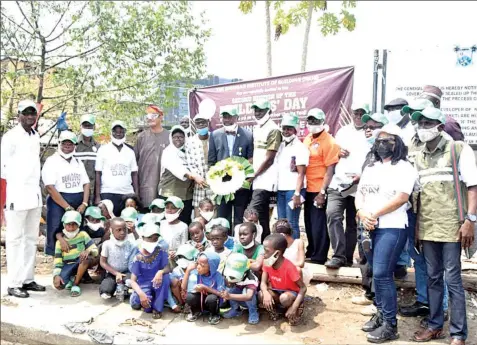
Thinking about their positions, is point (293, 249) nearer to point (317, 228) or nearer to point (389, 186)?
point (317, 228)

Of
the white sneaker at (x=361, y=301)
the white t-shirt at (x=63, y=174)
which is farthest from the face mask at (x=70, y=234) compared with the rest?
the white sneaker at (x=361, y=301)

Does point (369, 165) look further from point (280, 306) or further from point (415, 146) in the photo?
point (280, 306)

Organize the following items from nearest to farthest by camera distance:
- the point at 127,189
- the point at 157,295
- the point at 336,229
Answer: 1. the point at 157,295
2. the point at 336,229
3. the point at 127,189

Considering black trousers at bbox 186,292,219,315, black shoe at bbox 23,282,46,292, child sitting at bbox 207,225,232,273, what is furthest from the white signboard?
black shoe at bbox 23,282,46,292

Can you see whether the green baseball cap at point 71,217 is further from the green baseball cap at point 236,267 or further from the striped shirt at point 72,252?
the green baseball cap at point 236,267

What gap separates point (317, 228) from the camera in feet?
16.8

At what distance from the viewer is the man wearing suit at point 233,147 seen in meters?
5.45

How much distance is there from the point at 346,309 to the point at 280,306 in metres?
0.75

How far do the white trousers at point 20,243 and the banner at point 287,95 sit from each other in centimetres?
323

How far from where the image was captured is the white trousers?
4.78 meters

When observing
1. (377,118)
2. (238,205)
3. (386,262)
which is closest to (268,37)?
(238,205)

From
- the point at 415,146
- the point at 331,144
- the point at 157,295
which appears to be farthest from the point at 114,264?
the point at 415,146

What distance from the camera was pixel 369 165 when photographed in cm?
392

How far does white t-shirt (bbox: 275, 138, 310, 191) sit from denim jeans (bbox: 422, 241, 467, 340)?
66.4 inches
